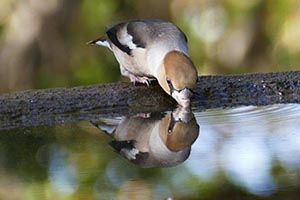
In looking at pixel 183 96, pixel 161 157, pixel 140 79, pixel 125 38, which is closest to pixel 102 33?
pixel 125 38

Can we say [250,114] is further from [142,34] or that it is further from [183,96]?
[142,34]

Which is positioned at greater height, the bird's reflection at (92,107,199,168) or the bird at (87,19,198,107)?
the bird's reflection at (92,107,199,168)

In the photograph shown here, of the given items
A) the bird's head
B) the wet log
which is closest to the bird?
the bird's head

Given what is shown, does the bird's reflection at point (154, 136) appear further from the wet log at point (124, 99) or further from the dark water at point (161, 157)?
the wet log at point (124, 99)

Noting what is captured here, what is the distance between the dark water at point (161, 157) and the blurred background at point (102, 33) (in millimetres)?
7768

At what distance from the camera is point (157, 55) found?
17.7 feet

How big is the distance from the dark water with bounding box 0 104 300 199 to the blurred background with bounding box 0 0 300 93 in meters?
7.77

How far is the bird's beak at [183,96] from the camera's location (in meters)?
4.75

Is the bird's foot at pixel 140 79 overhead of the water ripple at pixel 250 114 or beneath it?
beneath

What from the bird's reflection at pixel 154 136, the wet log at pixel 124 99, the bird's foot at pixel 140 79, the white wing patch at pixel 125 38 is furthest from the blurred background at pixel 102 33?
the bird's reflection at pixel 154 136

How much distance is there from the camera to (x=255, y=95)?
5.00m

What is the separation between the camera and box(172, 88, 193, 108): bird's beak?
4.75 m

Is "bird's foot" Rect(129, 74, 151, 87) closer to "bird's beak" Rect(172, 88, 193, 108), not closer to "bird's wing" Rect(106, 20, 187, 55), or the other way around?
"bird's wing" Rect(106, 20, 187, 55)

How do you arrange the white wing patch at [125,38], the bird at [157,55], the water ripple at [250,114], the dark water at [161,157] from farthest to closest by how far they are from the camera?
the white wing patch at [125,38]
the bird at [157,55]
the water ripple at [250,114]
the dark water at [161,157]
